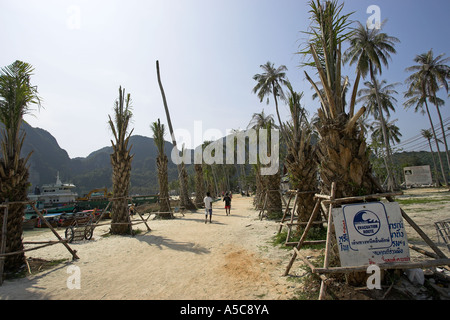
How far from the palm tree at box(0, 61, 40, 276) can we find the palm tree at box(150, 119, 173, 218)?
A: 10.2 m

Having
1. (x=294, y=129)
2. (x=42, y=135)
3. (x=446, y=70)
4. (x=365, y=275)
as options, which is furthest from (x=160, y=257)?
(x=42, y=135)

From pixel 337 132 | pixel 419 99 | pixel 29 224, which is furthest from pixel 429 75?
pixel 29 224

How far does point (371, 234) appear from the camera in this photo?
3.53 metres

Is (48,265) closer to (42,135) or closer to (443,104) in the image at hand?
(443,104)

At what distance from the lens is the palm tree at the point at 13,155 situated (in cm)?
604

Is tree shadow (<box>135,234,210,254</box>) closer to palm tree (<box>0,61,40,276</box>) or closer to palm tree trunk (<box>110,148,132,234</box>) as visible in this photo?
palm tree trunk (<box>110,148,132,234</box>)

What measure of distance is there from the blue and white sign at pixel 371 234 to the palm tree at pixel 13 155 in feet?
26.3

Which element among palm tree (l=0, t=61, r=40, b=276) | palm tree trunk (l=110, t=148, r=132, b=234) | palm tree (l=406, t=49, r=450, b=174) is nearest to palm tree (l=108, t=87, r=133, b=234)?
palm tree trunk (l=110, t=148, r=132, b=234)

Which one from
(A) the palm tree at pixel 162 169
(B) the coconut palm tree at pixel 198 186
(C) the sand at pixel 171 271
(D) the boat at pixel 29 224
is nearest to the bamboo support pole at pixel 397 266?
(C) the sand at pixel 171 271

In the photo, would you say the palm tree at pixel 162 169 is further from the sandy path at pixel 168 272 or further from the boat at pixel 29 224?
the boat at pixel 29 224

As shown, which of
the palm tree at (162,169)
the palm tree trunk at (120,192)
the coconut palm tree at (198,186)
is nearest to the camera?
the palm tree trunk at (120,192)

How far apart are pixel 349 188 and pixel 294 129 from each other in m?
4.95

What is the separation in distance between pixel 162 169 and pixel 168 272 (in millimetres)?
13000

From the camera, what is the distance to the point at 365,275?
3.64 metres
